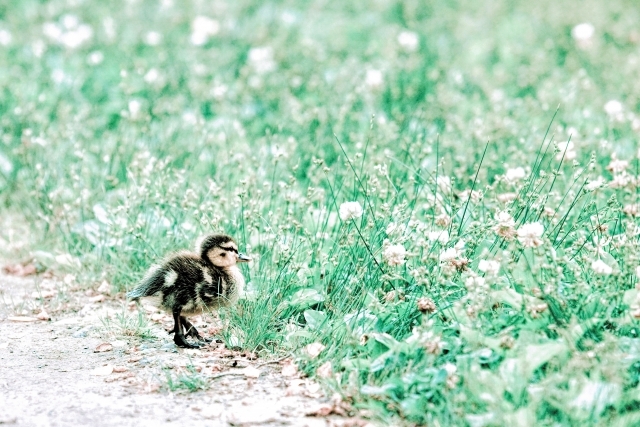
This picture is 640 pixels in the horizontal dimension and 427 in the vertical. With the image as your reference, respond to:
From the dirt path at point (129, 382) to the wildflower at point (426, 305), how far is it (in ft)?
2.04

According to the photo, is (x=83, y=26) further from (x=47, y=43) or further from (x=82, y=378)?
(x=82, y=378)

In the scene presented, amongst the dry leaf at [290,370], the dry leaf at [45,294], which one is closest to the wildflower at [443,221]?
the dry leaf at [290,370]

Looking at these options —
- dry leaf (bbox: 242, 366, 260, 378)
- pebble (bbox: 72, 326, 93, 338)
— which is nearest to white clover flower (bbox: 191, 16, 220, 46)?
pebble (bbox: 72, 326, 93, 338)

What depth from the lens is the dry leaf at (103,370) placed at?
492cm

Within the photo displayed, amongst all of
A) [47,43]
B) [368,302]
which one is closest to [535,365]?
[368,302]

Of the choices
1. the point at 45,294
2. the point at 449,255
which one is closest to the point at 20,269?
the point at 45,294

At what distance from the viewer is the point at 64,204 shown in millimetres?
6781

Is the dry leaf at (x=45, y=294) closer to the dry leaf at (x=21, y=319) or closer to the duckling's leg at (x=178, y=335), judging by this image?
the dry leaf at (x=21, y=319)

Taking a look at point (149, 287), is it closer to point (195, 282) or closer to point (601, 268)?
point (195, 282)

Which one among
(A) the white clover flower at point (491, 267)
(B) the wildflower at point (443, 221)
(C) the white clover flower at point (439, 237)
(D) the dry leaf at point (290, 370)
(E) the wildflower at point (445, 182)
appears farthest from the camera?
(E) the wildflower at point (445, 182)

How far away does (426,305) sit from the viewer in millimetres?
4594

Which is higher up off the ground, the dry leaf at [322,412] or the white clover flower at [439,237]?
the white clover flower at [439,237]

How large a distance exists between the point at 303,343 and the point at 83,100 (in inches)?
199

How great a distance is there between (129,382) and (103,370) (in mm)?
228
